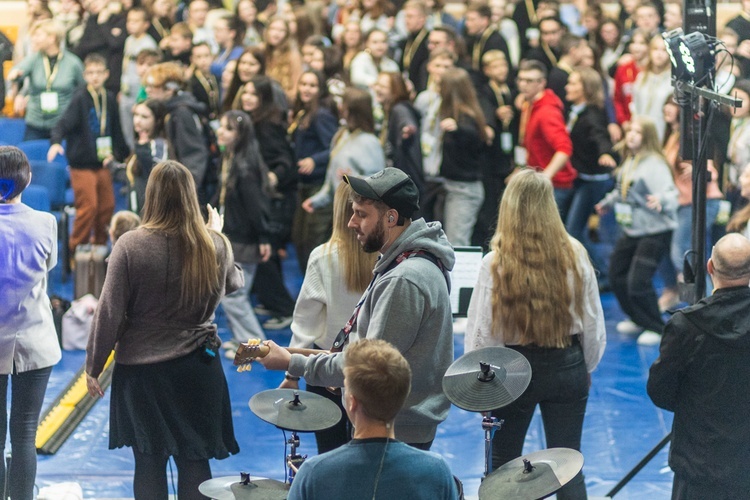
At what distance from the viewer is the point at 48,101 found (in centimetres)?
1038

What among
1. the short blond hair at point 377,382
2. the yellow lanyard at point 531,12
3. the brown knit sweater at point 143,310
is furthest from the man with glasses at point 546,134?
the short blond hair at point 377,382

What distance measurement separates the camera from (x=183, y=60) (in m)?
10.6

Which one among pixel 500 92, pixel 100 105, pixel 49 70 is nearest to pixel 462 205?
pixel 500 92

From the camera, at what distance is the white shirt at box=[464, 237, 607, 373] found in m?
4.55

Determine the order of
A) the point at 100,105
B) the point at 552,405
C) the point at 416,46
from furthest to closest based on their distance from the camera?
1. the point at 416,46
2. the point at 100,105
3. the point at 552,405

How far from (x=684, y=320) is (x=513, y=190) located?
2.81 feet

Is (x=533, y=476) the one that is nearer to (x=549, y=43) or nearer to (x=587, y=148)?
(x=587, y=148)

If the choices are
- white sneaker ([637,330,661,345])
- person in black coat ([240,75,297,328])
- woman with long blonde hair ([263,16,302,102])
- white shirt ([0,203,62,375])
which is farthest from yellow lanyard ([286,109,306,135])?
white shirt ([0,203,62,375])

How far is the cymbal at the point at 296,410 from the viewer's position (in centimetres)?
388

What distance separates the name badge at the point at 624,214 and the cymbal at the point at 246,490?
4.70 meters

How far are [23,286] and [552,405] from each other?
2.23 metres

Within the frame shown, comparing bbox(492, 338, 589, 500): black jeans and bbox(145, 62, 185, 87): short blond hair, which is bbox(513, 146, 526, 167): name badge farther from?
bbox(492, 338, 589, 500): black jeans

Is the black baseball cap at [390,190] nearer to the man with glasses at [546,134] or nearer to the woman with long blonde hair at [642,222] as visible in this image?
the woman with long blonde hair at [642,222]

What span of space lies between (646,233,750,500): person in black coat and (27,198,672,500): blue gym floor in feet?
4.95
